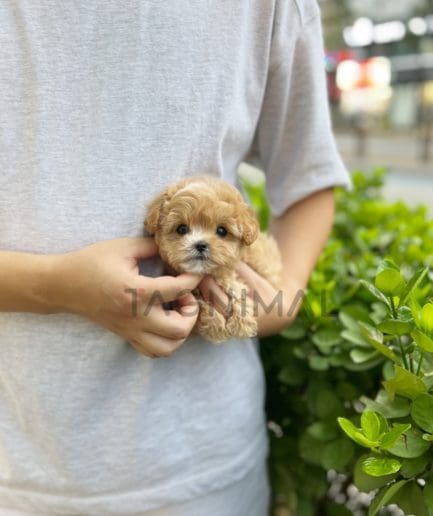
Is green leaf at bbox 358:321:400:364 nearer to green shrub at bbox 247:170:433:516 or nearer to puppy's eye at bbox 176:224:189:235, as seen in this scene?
green shrub at bbox 247:170:433:516

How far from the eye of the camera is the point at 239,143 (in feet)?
2.09

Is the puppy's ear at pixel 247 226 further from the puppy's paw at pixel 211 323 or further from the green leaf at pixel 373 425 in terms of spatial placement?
the green leaf at pixel 373 425

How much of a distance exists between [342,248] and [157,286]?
2.03ft

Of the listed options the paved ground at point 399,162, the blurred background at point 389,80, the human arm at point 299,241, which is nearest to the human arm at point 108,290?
the human arm at point 299,241

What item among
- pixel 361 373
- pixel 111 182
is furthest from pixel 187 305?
pixel 361 373

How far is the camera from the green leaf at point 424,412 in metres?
0.48

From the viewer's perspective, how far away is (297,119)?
679 mm

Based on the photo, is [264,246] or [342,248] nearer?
[264,246]

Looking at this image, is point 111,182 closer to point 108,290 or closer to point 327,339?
point 108,290

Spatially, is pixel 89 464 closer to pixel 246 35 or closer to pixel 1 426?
pixel 1 426

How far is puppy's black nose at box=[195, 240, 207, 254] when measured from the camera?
1.61ft

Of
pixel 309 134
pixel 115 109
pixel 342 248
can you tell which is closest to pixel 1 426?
pixel 115 109

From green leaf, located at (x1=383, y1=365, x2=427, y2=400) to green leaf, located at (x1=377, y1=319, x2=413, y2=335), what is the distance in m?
0.03

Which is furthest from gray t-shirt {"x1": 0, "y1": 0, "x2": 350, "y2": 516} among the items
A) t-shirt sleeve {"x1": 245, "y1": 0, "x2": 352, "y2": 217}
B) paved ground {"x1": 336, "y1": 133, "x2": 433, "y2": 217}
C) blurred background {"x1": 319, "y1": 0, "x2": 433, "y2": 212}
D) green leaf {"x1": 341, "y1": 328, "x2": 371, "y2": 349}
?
paved ground {"x1": 336, "y1": 133, "x2": 433, "y2": 217}
